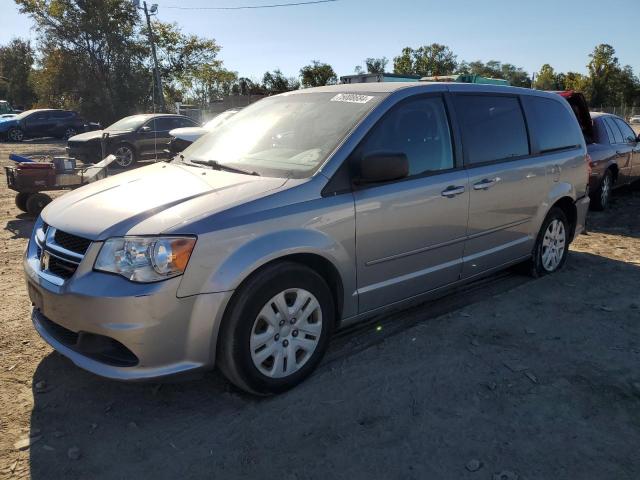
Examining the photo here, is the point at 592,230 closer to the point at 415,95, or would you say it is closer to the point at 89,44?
the point at 415,95

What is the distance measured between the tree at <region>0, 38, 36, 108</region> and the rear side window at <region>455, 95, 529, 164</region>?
68.2 meters

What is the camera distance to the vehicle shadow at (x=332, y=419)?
2.54 metres

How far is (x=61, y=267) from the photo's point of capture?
294 centimetres

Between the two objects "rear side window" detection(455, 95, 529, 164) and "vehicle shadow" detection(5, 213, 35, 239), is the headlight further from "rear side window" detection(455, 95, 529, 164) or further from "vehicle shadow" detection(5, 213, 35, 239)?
"vehicle shadow" detection(5, 213, 35, 239)

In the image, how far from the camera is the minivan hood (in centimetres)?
278

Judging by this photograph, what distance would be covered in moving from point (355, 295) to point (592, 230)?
572 centimetres

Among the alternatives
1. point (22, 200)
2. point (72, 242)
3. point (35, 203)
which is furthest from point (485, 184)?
point (22, 200)

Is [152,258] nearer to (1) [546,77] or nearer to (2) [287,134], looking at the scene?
(2) [287,134]

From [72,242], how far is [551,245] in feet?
14.6

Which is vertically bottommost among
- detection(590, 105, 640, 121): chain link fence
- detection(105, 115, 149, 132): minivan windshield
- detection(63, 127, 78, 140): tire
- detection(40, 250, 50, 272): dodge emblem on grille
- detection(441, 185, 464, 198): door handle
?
detection(40, 250, 50, 272): dodge emblem on grille

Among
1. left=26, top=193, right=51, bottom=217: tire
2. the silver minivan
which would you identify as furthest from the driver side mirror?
left=26, top=193, right=51, bottom=217: tire

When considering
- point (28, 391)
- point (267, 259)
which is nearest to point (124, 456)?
point (28, 391)

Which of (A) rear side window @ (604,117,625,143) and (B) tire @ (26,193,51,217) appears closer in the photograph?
(B) tire @ (26,193,51,217)

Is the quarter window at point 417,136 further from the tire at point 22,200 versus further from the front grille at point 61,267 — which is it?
the tire at point 22,200
